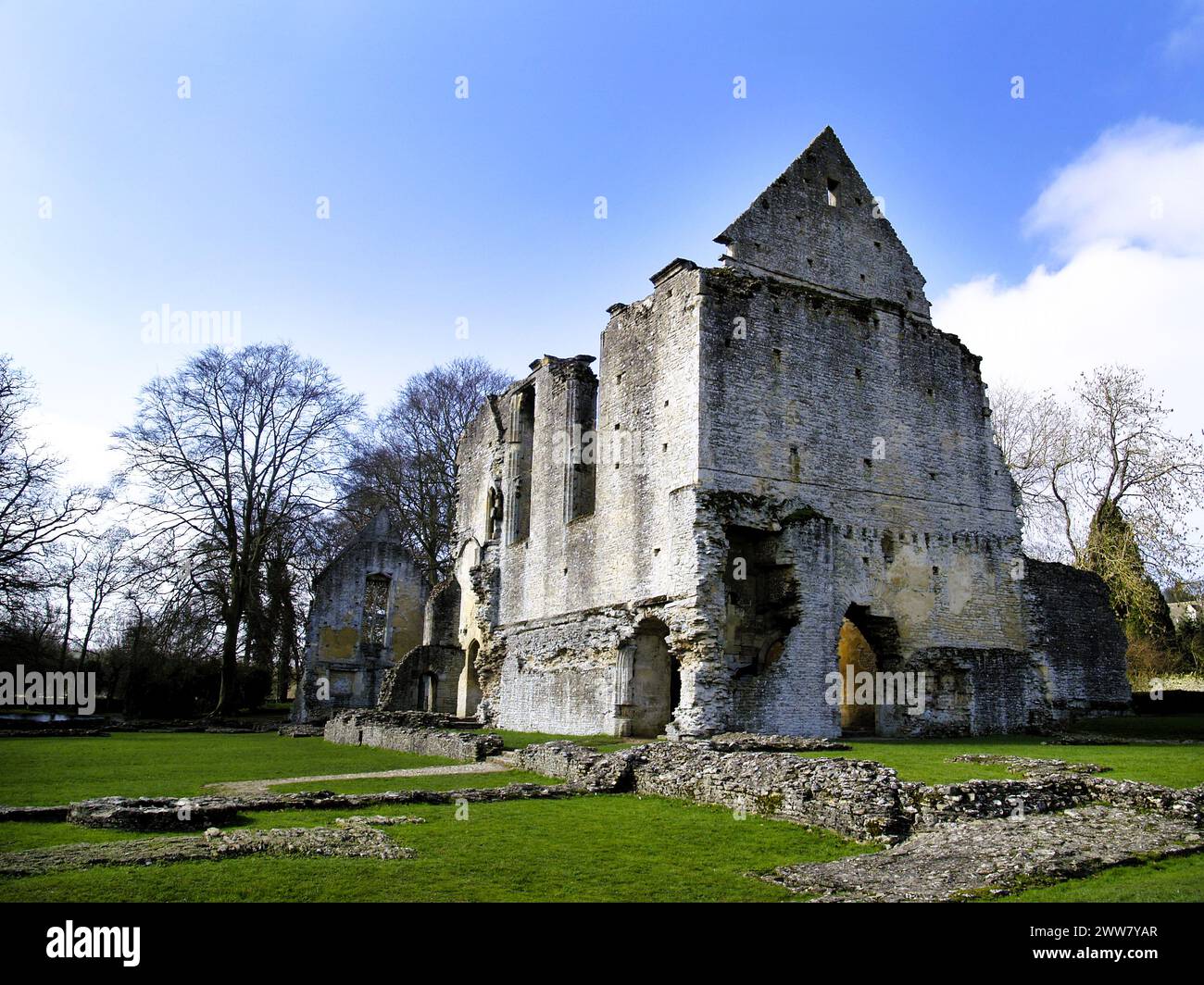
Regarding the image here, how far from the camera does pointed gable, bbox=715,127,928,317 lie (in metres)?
24.5

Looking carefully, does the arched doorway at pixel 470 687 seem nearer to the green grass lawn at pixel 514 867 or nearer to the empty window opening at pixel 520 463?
the empty window opening at pixel 520 463

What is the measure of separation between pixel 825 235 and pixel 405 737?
17291mm

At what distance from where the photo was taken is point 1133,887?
627 centimetres

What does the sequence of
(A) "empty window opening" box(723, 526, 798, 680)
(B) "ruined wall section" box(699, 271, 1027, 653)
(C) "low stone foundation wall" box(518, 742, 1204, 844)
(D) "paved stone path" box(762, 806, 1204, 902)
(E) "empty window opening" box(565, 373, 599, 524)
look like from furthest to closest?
(E) "empty window opening" box(565, 373, 599, 524), (B) "ruined wall section" box(699, 271, 1027, 653), (A) "empty window opening" box(723, 526, 798, 680), (C) "low stone foundation wall" box(518, 742, 1204, 844), (D) "paved stone path" box(762, 806, 1204, 902)

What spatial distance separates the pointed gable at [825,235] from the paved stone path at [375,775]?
1412 cm

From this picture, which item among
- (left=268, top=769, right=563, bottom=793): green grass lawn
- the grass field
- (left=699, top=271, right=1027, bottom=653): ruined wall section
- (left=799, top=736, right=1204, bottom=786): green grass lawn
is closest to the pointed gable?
(left=699, top=271, right=1027, bottom=653): ruined wall section

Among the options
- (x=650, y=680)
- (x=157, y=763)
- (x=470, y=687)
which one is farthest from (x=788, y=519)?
(x=470, y=687)

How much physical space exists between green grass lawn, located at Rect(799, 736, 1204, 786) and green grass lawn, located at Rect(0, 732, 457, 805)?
8027mm

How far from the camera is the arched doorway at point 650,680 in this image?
21.6 m

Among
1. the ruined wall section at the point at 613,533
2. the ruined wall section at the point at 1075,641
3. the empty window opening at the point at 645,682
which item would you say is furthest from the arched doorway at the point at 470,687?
the ruined wall section at the point at 1075,641

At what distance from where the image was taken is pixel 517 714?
26.3 m

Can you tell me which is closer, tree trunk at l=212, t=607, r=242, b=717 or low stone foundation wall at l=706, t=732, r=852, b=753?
low stone foundation wall at l=706, t=732, r=852, b=753

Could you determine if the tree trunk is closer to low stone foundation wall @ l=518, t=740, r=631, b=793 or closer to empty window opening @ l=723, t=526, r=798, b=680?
empty window opening @ l=723, t=526, r=798, b=680

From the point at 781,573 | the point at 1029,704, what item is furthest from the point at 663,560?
the point at 1029,704
